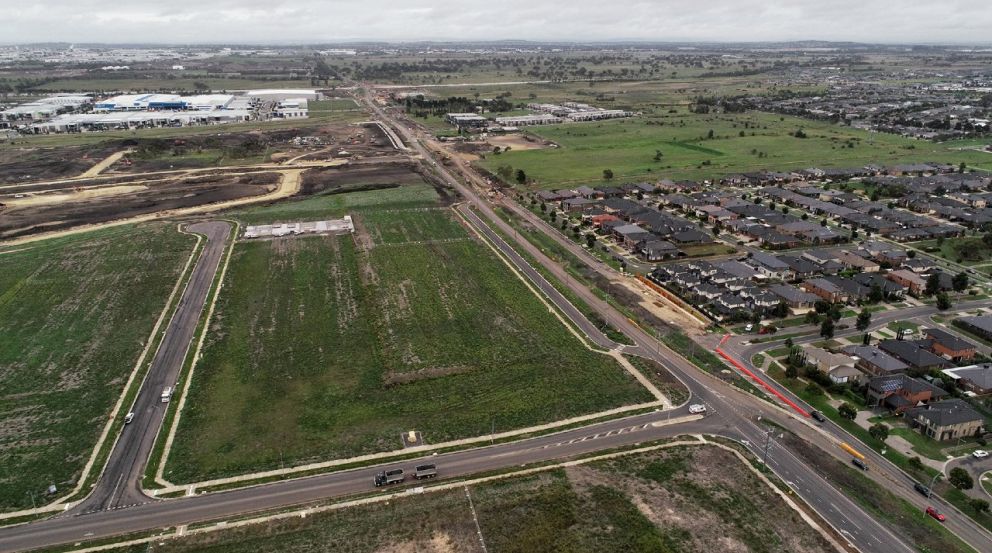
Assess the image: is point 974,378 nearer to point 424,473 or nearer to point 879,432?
point 879,432

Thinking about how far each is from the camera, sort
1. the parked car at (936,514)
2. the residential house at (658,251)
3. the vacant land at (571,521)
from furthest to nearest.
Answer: the residential house at (658,251)
the parked car at (936,514)
the vacant land at (571,521)

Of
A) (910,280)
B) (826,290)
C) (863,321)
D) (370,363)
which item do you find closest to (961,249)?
(910,280)

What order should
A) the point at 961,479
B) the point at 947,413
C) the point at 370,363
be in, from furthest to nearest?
the point at 370,363
the point at 947,413
the point at 961,479

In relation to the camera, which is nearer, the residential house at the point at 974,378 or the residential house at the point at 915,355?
the residential house at the point at 974,378

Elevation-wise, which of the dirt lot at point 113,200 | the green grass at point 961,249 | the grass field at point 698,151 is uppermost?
the grass field at point 698,151

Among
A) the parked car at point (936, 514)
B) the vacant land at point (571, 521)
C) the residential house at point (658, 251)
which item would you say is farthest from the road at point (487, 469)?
the residential house at point (658, 251)

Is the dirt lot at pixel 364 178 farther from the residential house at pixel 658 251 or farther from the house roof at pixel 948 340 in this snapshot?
the house roof at pixel 948 340

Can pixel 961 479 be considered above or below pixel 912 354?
below
